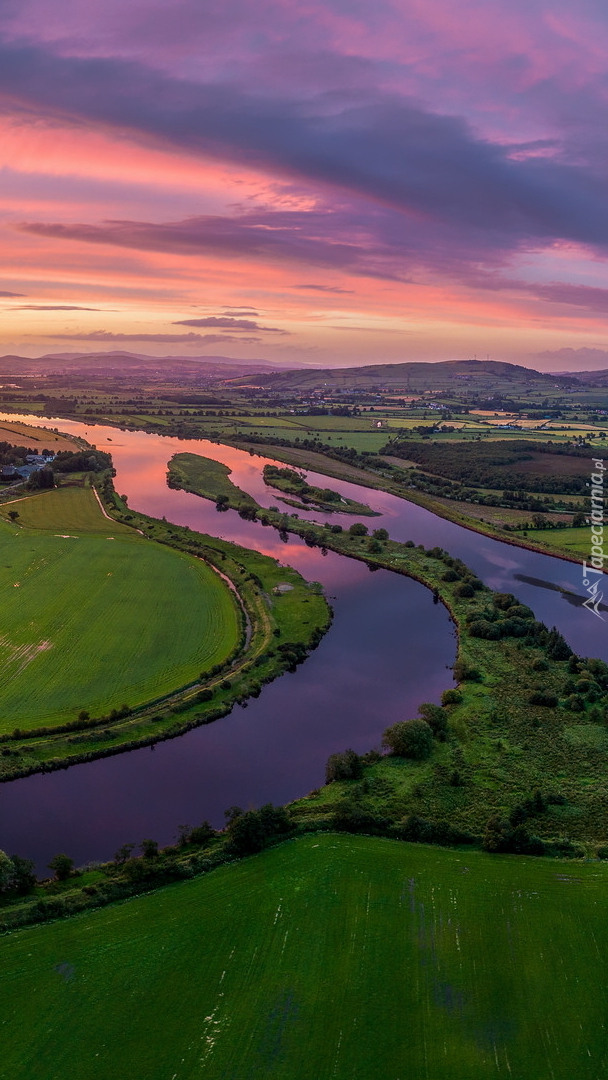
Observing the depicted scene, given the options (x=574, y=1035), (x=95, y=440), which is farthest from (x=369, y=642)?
(x=95, y=440)

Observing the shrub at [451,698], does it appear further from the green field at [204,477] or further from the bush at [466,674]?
the green field at [204,477]

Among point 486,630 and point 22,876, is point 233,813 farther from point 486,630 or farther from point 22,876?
point 486,630

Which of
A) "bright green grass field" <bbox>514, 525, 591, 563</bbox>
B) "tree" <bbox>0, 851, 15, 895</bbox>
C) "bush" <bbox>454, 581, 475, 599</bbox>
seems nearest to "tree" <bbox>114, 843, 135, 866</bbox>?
"tree" <bbox>0, 851, 15, 895</bbox>

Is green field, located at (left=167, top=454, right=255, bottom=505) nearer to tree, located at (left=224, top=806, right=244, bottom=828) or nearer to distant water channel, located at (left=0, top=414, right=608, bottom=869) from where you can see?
distant water channel, located at (left=0, top=414, right=608, bottom=869)

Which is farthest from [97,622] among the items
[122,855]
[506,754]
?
[506,754]

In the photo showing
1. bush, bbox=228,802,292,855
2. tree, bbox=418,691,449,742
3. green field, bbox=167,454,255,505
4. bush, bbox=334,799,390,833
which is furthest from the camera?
green field, bbox=167,454,255,505

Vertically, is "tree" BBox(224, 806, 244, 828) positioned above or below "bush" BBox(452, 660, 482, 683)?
below

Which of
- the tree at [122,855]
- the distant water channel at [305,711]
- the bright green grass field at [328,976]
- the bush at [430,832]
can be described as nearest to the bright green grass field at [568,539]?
the distant water channel at [305,711]

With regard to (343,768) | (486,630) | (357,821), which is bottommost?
(357,821)
